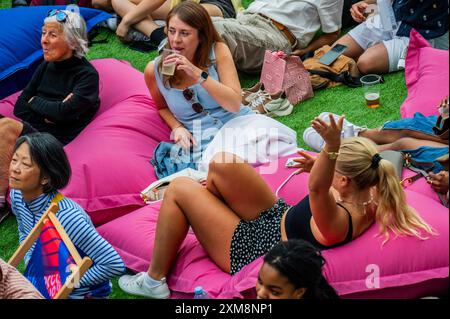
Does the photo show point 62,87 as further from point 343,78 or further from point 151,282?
point 343,78

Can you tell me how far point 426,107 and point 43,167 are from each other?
2.28 meters

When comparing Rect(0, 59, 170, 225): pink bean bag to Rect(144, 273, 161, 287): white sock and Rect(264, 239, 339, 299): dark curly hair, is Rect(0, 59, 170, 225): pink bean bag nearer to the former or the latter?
Rect(144, 273, 161, 287): white sock

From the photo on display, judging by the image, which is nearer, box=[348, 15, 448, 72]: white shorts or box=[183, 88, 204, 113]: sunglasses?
box=[183, 88, 204, 113]: sunglasses

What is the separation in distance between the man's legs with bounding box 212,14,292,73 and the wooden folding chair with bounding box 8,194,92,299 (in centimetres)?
Result: 239

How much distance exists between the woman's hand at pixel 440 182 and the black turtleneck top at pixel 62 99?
2.26m

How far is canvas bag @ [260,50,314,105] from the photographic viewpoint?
5699 mm

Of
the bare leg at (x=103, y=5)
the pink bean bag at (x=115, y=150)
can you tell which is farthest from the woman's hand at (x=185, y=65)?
the bare leg at (x=103, y=5)

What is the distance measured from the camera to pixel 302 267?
10.2ft

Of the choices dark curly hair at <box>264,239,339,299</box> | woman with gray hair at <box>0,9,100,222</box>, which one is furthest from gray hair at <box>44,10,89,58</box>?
dark curly hair at <box>264,239,339,299</box>

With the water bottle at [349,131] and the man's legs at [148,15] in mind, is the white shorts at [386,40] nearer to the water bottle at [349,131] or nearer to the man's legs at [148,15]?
the water bottle at [349,131]

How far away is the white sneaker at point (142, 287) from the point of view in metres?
4.13
